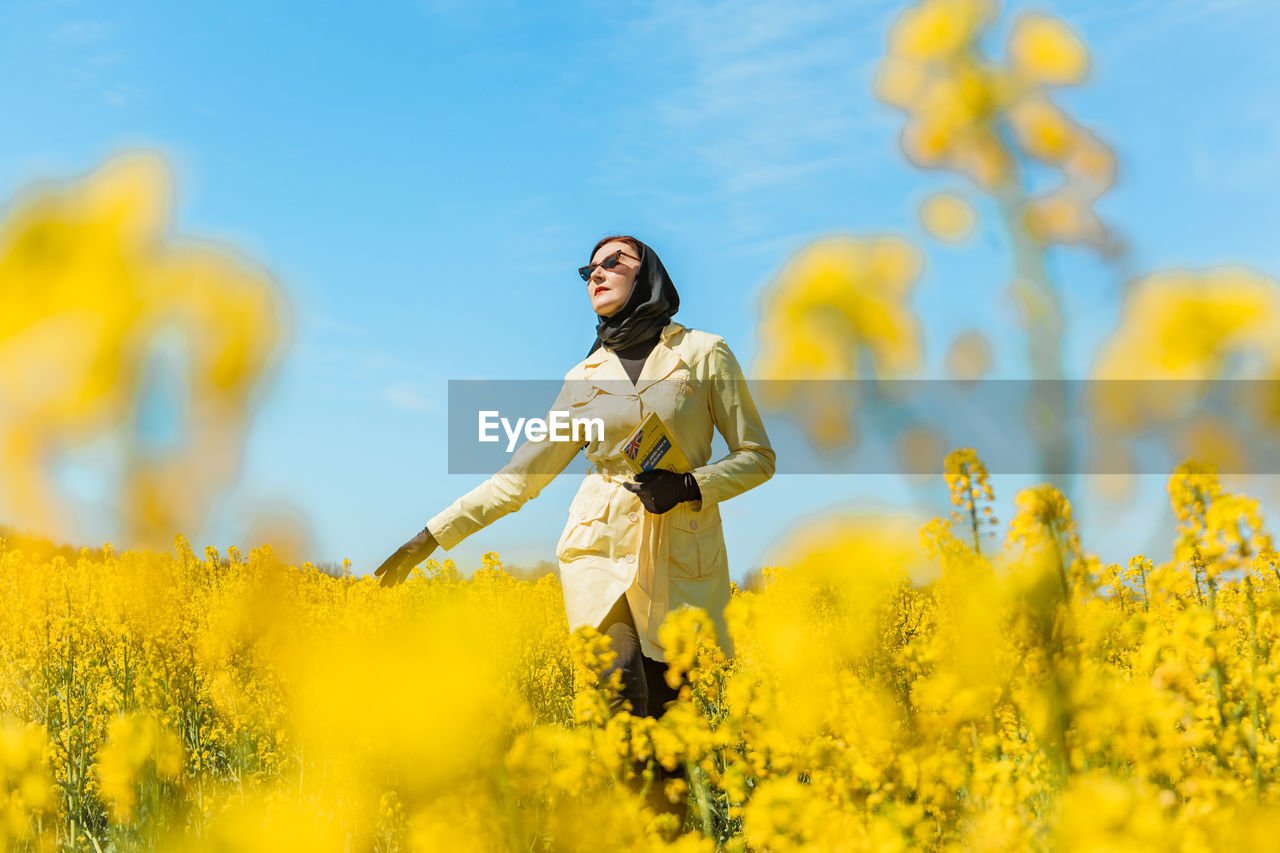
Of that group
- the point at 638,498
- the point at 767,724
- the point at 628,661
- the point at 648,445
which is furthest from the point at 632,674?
the point at 648,445

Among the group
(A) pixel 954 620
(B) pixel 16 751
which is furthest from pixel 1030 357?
(B) pixel 16 751

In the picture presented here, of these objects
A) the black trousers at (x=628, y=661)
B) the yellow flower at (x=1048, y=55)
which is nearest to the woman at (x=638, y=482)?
the black trousers at (x=628, y=661)

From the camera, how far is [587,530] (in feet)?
8.96

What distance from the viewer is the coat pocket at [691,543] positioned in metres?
2.72

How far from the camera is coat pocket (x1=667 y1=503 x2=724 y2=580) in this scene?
272 centimetres

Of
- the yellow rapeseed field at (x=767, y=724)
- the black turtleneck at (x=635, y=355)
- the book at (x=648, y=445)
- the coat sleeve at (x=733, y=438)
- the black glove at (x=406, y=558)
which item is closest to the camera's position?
the yellow rapeseed field at (x=767, y=724)

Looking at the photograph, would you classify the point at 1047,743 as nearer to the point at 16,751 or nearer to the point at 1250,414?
the point at 1250,414

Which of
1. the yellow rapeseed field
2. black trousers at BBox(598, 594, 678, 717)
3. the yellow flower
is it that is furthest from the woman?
the yellow flower

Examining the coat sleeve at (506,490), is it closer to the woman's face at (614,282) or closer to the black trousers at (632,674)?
the woman's face at (614,282)

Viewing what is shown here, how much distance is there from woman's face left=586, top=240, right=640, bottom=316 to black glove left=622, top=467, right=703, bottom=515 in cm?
62

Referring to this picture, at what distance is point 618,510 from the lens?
107 inches

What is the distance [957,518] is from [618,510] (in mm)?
1103

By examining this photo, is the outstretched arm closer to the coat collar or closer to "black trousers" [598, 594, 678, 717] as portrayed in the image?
the coat collar

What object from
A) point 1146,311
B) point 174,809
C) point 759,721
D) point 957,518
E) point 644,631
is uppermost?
point 1146,311
